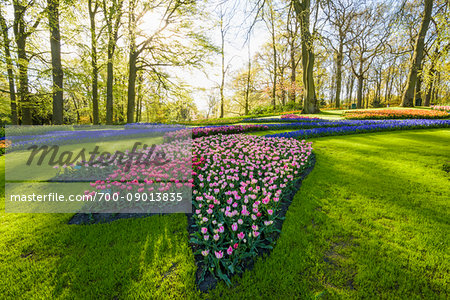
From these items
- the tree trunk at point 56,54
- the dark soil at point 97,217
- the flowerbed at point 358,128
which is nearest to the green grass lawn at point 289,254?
the dark soil at point 97,217

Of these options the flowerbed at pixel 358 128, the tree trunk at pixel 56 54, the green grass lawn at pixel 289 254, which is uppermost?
the tree trunk at pixel 56 54

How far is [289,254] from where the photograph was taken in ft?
7.27

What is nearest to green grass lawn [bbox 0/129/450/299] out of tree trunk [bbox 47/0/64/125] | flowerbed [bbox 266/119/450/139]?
flowerbed [bbox 266/119/450/139]

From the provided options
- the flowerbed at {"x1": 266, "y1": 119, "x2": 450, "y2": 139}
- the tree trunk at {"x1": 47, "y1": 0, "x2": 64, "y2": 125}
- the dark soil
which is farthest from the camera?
the tree trunk at {"x1": 47, "y1": 0, "x2": 64, "y2": 125}

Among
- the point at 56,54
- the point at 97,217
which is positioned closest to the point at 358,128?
the point at 97,217

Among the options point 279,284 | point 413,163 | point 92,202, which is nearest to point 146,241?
point 92,202

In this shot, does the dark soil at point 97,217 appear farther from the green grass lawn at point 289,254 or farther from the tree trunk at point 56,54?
the tree trunk at point 56,54

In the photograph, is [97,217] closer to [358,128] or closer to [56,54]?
[358,128]

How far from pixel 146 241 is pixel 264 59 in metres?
32.3

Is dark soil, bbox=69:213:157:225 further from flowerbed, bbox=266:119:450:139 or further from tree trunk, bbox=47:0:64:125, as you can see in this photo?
tree trunk, bbox=47:0:64:125

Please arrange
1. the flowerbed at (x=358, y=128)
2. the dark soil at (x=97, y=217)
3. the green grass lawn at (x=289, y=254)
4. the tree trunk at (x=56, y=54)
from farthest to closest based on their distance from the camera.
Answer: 1. the tree trunk at (x=56, y=54)
2. the flowerbed at (x=358, y=128)
3. the dark soil at (x=97, y=217)
4. the green grass lawn at (x=289, y=254)

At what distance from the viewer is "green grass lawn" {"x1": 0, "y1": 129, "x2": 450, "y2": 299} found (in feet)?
5.96

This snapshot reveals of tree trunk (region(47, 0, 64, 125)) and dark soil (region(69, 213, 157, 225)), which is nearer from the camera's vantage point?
dark soil (region(69, 213, 157, 225))

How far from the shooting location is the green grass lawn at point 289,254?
1816mm
